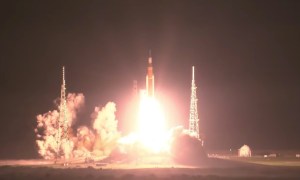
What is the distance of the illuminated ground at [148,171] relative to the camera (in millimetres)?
122250

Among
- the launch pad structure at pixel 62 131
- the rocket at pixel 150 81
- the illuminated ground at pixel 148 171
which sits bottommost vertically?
the illuminated ground at pixel 148 171

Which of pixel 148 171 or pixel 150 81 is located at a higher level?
pixel 150 81

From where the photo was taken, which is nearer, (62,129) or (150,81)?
(150,81)

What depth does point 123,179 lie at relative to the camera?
11700 centimetres

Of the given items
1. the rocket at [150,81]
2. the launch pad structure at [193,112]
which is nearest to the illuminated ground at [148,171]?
the launch pad structure at [193,112]

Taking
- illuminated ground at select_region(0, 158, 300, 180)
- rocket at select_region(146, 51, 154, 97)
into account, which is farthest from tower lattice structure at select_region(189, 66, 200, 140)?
rocket at select_region(146, 51, 154, 97)

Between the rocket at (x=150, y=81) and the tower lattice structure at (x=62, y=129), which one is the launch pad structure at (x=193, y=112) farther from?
the tower lattice structure at (x=62, y=129)

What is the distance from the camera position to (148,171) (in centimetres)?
12975

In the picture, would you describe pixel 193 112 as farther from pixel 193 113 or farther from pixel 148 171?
pixel 148 171

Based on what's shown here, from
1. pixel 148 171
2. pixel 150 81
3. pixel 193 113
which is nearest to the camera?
pixel 148 171

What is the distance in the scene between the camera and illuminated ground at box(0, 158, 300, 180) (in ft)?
401

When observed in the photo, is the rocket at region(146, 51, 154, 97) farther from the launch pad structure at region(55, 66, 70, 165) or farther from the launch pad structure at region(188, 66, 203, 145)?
the launch pad structure at region(55, 66, 70, 165)

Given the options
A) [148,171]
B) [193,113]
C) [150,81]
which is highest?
[150,81]

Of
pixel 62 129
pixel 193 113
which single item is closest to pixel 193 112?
pixel 193 113
